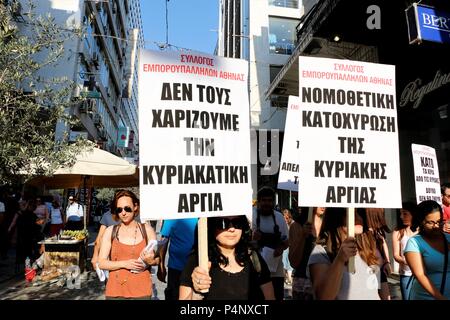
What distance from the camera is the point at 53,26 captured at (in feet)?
23.5

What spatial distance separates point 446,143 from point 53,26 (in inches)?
340

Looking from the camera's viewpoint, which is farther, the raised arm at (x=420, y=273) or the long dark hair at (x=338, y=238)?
the raised arm at (x=420, y=273)

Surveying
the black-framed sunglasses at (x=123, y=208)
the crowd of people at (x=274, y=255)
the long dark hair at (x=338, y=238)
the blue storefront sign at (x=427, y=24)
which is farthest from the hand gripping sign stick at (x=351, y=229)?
the blue storefront sign at (x=427, y=24)

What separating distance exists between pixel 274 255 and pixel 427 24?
17.1ft

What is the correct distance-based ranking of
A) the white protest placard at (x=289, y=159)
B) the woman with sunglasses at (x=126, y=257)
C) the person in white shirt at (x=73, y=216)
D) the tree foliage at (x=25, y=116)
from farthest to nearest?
the person in white shirt at (x=73, y=216), the white protest placard at (x=289, y=159), the tree foliage at (x=25, y=116), the woman with sunglasses at (x=126, y=257)

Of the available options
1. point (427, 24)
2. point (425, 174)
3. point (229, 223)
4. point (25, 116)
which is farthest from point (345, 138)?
point (25, 116)

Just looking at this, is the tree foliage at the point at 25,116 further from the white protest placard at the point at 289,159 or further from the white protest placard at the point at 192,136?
the white protest placard at the point at 192,136

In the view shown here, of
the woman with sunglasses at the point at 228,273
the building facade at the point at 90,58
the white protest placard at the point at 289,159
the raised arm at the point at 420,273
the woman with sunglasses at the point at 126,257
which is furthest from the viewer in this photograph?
the building facade at the point at 90,58

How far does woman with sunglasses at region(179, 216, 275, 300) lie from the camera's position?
8.85 ft

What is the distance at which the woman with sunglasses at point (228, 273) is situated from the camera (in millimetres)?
2697

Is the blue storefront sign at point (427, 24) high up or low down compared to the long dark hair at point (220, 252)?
up

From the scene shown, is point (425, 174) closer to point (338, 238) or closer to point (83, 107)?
point (338, 238)

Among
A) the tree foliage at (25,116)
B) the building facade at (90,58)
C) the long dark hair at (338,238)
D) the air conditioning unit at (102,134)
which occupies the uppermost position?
the building facade at (90,58)

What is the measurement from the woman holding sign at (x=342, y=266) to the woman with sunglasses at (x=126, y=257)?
59.5 inches
